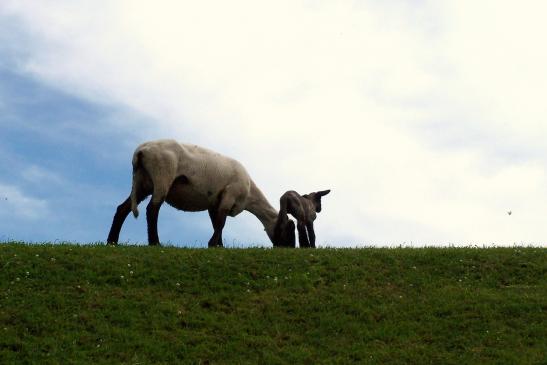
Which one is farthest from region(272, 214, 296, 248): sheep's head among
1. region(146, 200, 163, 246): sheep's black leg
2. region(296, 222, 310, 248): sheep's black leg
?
region(146, 200, 163, 246): sheep's black leg

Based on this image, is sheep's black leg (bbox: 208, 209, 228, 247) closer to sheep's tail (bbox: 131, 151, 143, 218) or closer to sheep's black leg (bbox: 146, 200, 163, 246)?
sheep's black leg (bbox: 146, 200, 163, 246)

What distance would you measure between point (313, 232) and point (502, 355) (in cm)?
1128

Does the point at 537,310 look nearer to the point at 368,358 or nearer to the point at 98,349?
the point at 368,358

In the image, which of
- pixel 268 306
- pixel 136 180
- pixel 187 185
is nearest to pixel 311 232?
pixel 187 185

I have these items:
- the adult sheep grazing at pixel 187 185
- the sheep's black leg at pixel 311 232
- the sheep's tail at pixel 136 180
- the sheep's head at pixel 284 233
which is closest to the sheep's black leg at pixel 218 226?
the adult sheep grazing at pixel 187 185

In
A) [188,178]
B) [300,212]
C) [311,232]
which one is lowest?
[311,232]

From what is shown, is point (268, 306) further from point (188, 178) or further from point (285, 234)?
point (285, 234)

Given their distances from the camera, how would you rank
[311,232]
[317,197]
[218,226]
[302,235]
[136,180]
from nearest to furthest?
1. [136,180]
2. [218,226]
3. [302,235]
4. [311,232]
5. [317,197]

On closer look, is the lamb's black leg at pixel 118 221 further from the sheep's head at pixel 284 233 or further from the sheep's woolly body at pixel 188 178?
the sheep's head at pixel 284 233

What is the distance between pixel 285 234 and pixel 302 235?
0.52 metres

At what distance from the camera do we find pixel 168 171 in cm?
2391

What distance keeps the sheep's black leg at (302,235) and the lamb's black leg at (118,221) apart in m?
5.16

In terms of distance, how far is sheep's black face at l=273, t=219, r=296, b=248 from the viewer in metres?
26.5

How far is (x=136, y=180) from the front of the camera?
79.5 feet
